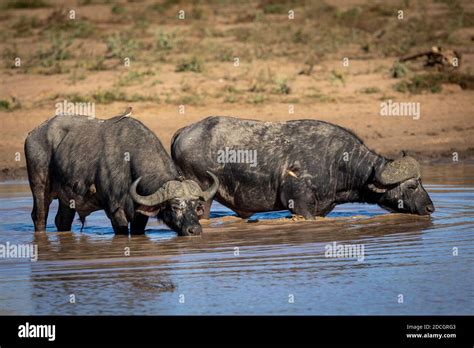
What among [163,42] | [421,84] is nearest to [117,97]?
[163,42]

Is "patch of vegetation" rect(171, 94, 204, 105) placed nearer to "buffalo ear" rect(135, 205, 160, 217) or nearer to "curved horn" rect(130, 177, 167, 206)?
"buffalo ear" rect(135, 205, 160, 217)

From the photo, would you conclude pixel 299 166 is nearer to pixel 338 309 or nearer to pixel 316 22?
pixel 338 309

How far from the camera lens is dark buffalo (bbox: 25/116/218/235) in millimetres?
12320

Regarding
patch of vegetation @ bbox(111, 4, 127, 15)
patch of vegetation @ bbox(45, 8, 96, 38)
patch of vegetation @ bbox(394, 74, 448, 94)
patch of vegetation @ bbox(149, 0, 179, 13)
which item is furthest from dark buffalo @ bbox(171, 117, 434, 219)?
patch of vegetation @ bbox(149, 0, 179, 13)

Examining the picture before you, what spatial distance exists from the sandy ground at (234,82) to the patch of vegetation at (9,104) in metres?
0.02

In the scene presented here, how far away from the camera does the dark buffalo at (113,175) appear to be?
12.3m

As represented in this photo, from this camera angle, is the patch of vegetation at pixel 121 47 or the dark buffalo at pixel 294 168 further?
the patch of vegetation at pixel 121 47

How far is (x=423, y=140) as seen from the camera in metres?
21.0

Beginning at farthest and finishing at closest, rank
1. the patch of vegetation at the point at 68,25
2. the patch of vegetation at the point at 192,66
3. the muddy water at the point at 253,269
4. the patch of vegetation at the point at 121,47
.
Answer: the patch of vegetation at the point at 68,25 < the patch of vegetation at the point at 121,47 < the patch of vegetation at the point at 192,66 < the muddy water at the point at 253,269

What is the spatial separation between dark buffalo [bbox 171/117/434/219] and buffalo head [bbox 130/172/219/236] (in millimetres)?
1671

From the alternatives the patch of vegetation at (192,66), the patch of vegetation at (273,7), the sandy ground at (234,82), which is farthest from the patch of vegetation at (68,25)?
the patch of vegetation at (273,7)

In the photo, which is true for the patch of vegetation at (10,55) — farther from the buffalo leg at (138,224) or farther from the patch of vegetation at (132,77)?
the buffalo leg at (138,224)

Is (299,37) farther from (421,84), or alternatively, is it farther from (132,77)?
(132,77)

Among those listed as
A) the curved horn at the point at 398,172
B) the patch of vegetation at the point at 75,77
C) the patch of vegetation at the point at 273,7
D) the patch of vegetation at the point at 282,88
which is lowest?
the curved horn at the point at 398,172
